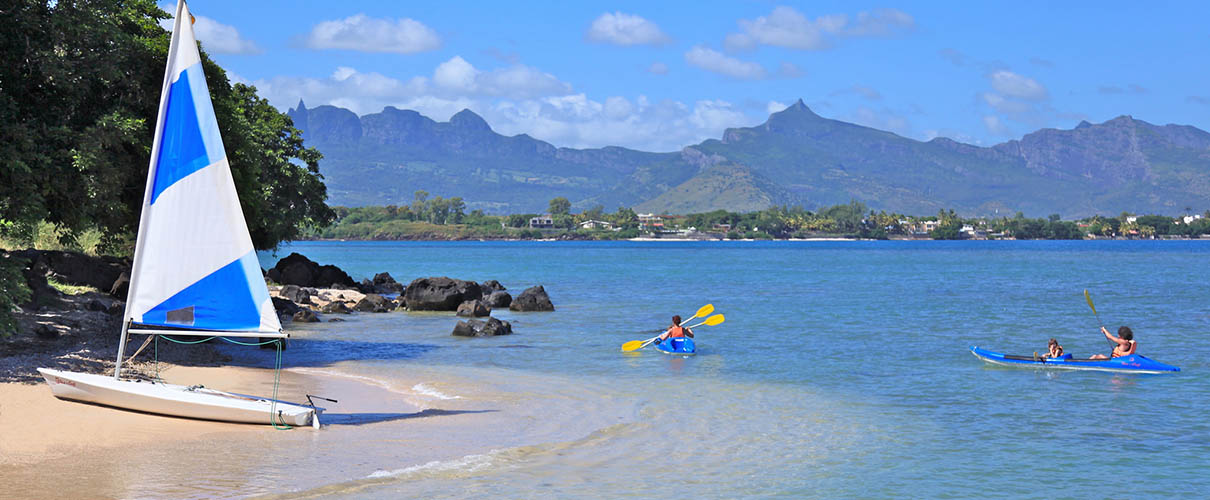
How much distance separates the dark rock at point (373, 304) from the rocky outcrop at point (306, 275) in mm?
11056

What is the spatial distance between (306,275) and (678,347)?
35.9 m

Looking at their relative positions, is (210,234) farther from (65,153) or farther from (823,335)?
(823,335)

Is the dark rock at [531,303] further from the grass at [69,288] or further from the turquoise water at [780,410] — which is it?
the grass at [69,288]

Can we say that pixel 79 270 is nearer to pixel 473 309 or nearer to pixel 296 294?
pixel 296 294

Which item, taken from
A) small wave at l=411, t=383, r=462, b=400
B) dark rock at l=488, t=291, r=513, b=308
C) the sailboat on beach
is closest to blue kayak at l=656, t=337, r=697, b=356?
small wave at l=411, t=383, r=462, b=400

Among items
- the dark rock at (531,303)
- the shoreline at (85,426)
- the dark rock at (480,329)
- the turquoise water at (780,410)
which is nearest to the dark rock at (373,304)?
the turquoise water at (780,410)

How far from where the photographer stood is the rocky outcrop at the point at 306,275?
63.0 metres

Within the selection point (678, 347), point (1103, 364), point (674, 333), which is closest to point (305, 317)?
point (674, 333)

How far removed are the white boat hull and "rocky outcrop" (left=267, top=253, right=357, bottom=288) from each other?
44068 millimetres

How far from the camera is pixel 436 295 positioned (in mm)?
51219

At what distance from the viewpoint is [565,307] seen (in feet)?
188

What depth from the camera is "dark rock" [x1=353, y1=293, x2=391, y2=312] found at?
51.0m

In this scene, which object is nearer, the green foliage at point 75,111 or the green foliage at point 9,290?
the green foliage at point 9,290

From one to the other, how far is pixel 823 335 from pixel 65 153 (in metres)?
29.4
